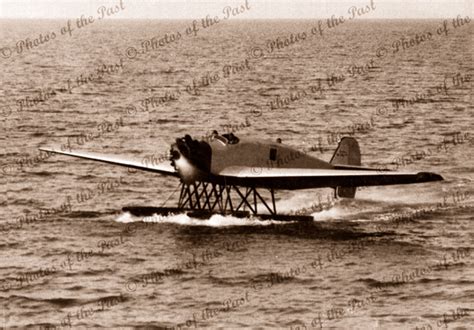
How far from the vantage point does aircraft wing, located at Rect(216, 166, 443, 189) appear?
106ft

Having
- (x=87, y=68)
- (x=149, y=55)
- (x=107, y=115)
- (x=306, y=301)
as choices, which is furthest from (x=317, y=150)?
(x=149, y=55)

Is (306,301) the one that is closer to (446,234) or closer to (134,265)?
(134,265)

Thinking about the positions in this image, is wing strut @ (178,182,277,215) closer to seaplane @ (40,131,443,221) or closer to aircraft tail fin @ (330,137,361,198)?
seaplane @ (40,131,443,221)

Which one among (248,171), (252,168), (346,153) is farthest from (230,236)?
(346,153)

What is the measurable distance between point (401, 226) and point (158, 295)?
12316 mm

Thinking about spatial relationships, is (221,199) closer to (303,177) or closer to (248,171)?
(248,171)

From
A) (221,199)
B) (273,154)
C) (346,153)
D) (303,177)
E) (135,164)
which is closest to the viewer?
(303,177)

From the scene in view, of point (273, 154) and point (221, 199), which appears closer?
point (273, 154)

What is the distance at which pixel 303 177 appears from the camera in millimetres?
33094

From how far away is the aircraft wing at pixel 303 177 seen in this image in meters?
32.3

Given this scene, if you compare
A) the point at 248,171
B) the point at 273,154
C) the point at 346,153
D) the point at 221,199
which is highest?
the point at 273,154

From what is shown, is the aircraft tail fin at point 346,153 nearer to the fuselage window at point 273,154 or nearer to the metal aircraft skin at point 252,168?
the metal aircraft skin at point 252,168

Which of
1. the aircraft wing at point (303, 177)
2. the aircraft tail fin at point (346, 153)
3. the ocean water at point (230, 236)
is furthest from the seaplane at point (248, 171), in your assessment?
the aircraft tail fin at point (346, 153)

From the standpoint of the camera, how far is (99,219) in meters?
35.2
